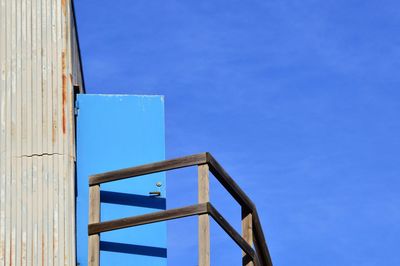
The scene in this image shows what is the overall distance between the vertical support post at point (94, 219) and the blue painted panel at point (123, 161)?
0.78ft

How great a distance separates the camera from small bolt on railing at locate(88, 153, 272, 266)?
12617mm

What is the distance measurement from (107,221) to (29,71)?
171cm

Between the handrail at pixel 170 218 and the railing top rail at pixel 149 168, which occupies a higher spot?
the railing top rail at pixel 149 168

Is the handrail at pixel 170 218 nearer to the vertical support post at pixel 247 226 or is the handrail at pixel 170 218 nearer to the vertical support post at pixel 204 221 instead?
the vertical support post at pixel 204 221

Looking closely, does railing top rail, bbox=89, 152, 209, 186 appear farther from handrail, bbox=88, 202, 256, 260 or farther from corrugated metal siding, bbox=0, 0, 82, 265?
handrail, bbox=88, 202, 256, 260

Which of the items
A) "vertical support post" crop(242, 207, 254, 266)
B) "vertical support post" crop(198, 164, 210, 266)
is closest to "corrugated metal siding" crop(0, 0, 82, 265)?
"vertical support post" crop(198, 164, 210, 266)

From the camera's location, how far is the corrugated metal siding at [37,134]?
1283cm

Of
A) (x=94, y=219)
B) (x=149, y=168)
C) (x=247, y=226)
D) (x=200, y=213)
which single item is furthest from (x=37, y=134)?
(x=247, y=226)

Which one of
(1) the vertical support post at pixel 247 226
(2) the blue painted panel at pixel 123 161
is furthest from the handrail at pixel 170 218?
(2) the blue painted panel at pixel 123 161

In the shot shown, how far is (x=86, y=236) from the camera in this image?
13.4 metres

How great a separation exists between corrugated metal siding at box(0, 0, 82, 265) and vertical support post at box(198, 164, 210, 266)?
4.11 ft

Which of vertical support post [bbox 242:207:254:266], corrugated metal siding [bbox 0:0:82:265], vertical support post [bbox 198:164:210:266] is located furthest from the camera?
vertical support post [bbox 242:207:254:266]

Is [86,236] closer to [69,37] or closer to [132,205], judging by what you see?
[132,205]

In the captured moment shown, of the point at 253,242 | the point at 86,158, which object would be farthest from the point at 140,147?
the point at 253,242
